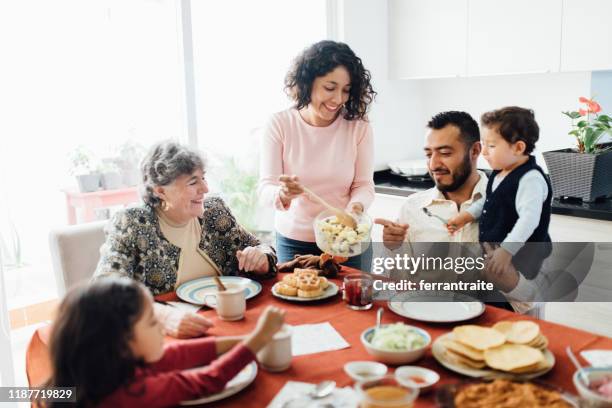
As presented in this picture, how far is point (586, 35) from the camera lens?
266 centimetres

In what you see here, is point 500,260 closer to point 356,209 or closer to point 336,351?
point 356,209

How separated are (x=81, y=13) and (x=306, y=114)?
117 centimetres

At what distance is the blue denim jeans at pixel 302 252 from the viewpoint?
2.29 metres

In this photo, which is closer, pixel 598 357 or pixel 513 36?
pixel 598 357

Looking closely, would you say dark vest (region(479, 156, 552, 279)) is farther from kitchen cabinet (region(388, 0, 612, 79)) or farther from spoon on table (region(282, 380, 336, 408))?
kitchen cabinet (region(388, 0, 612, 79))

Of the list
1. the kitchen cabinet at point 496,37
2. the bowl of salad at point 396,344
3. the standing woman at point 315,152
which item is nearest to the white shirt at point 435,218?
the standing woman at point 315,152

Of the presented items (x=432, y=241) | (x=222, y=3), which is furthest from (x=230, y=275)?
(x=222, y=3)

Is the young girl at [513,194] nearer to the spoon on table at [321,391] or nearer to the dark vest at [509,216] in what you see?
the dark vest at [509,216]

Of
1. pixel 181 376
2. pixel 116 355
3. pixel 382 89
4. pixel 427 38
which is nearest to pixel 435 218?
pixel 181 376

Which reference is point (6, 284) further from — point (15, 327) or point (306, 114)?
point (306, 114)

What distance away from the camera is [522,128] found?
1780 millimetres

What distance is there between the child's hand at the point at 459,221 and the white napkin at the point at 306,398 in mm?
887

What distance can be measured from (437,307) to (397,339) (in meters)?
0.35

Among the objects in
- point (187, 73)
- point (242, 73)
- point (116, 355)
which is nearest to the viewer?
point (116, 355)
